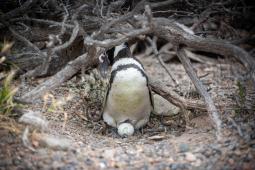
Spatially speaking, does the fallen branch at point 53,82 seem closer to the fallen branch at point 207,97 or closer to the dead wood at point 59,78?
the dead wood at point 59,78

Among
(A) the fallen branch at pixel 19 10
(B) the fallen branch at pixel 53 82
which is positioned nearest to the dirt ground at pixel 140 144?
(B) the fallen branch at pixel 53 82

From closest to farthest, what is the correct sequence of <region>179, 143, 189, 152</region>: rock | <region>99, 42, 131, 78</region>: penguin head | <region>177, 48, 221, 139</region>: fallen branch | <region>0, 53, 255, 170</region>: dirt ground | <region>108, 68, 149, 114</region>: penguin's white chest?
<region>0, 53, 255, 170</region>: dirt ground → <region>179, 143, 189, 152</region>: rock → <region>177, 48, 221, 139</region>: fallen branch → <region>108, 68, 149, 114</region>: penguin's white chest → <region>99, 42, 131, 78</region>: penguin head

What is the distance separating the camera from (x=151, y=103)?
11.0ft

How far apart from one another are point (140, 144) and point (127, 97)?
1.20 ft

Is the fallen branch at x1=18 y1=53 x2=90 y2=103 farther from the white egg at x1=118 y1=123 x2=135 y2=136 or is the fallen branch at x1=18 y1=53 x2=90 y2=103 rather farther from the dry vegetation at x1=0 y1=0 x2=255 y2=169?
the white egg at x1=118 y1=123 x2=135 y2=136

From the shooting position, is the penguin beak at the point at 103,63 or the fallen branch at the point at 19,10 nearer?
the fallen branch at the point at 19,10

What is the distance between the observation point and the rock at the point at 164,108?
134 inches

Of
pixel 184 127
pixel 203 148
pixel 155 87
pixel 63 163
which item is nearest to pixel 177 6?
pixel 155 87

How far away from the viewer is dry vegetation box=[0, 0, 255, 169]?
247cm

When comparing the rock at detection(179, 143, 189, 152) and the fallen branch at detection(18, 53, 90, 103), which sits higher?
the fallen branch at detection(18, 53, 90, 103)

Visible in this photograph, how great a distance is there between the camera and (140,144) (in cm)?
290

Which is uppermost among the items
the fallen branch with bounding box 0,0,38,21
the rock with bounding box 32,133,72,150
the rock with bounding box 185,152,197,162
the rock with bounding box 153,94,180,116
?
the fallen branch with bounding box 0,0,38,21

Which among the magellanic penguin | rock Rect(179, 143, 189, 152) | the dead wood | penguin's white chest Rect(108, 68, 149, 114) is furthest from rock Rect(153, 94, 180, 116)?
rock Rect(179, 143, 189, 152)

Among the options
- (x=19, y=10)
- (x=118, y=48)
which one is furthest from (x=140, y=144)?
(x=19, y=10)
